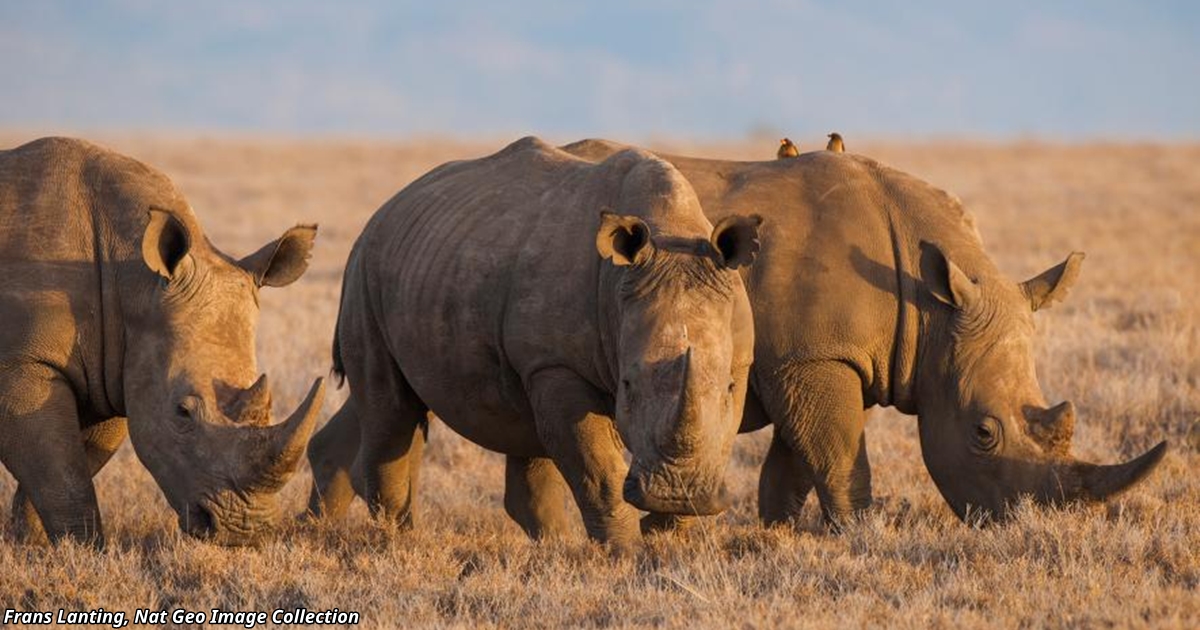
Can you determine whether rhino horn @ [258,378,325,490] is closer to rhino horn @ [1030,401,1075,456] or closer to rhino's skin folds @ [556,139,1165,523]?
rhino's skin folds @ [556,139,1165,523]

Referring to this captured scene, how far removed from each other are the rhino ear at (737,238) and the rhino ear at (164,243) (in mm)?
2413

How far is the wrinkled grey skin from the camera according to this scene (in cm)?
789

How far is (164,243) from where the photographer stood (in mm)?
8867

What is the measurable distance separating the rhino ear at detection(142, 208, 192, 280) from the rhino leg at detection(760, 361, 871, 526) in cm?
277

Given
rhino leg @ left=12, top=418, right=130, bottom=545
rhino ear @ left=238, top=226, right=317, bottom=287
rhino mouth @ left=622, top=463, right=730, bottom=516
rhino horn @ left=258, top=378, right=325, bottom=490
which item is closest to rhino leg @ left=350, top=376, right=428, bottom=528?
rhino ear @ left=238, top=226, right=317, bottom=287

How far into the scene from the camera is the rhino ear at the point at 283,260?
9047 millimetres

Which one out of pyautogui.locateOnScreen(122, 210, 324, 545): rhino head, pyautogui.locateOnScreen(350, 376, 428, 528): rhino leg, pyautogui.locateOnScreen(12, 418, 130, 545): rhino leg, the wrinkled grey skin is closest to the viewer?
the wrinkled grey skin

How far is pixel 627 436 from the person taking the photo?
26.2 ft

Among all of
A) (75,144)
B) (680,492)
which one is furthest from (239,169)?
(680,492)

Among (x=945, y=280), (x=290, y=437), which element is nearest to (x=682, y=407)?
(x=290, y=437)

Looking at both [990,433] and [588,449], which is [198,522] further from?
[990,433]

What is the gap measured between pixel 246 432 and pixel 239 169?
29241 mm

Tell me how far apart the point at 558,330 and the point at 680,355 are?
853 millimetres

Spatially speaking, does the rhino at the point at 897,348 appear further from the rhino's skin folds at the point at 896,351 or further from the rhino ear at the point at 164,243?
the rhino ear at the point at 164,243
